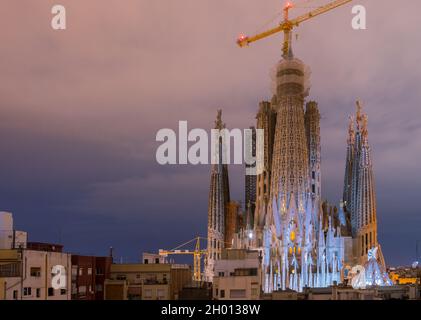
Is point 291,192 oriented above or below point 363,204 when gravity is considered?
above

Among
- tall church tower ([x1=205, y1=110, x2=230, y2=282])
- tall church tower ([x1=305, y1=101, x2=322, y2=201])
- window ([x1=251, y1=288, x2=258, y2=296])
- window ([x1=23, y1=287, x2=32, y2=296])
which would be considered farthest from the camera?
tall church tower ([x1=205, y1=110, x2=230, y2=282])

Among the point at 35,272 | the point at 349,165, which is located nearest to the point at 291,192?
Result: the point at 349,165

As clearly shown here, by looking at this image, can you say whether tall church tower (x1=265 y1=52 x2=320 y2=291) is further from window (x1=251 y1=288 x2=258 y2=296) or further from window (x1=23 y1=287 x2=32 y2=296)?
window (x1=23 y1=287 x2=32 y2=296)

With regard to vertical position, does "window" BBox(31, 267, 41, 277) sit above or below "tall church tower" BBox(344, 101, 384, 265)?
below

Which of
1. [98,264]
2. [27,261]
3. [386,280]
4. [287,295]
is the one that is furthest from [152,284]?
[386,280]

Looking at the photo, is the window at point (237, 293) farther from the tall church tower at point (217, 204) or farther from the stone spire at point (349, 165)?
the stone spire at point (349, 165)

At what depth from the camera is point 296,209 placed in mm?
72562

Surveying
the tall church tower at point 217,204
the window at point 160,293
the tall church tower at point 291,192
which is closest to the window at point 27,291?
the window at point 160,293

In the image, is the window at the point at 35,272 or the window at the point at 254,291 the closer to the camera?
the window at the point at 35,272

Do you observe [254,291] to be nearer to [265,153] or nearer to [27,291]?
[27,291]

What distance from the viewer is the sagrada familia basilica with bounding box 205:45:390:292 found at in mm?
71250

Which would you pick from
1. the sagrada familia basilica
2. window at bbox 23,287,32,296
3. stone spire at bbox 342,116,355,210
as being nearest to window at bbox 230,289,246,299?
window at bbox 23,287,32,296

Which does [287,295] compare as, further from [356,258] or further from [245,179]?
[245,179]

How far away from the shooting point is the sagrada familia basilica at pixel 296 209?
71250mm
